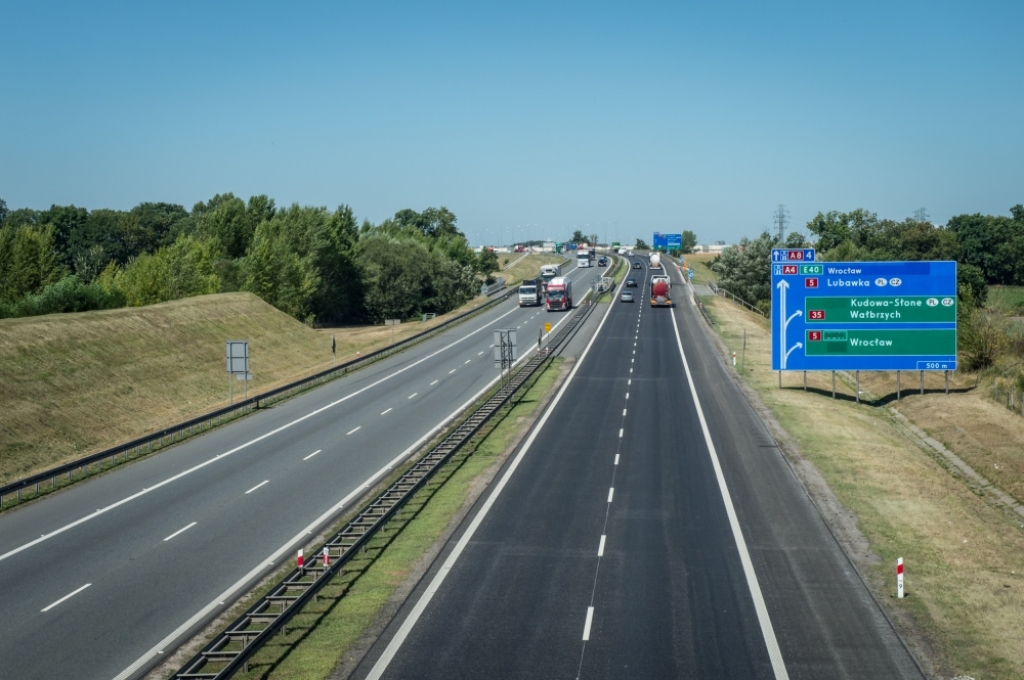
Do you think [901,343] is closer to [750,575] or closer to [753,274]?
[750,575]

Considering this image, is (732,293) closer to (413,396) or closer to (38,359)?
(413,396)

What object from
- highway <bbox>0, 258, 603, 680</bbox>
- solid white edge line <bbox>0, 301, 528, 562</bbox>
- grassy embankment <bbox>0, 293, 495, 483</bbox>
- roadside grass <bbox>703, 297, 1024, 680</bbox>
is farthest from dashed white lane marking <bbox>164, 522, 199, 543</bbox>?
roadside grass <bbox>703, 297, 1024, 680</bbox>

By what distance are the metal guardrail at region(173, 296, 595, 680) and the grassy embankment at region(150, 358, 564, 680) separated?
0.30 metres

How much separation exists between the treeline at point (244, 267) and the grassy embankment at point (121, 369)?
33.1 feet

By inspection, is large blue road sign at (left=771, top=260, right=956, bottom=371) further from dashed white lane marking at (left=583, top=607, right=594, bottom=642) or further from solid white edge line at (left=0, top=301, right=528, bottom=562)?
dashed white lane marking at (left=583, top=607, right=594, bottom=642)

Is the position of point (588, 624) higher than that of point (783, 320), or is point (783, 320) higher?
point (783, 320)

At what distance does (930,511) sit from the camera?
31.5 m

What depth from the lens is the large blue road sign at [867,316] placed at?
52.5 meters

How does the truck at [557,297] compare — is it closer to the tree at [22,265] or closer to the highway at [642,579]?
the tree at [22,265]

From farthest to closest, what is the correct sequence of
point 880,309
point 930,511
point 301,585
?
point 880,309 → point 930,511 → point 301,585

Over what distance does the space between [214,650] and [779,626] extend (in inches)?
448

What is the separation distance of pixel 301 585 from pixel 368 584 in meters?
1.69

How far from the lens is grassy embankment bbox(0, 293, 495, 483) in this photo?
46.8 meters

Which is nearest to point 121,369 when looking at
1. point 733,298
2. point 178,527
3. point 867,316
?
point 178,527
